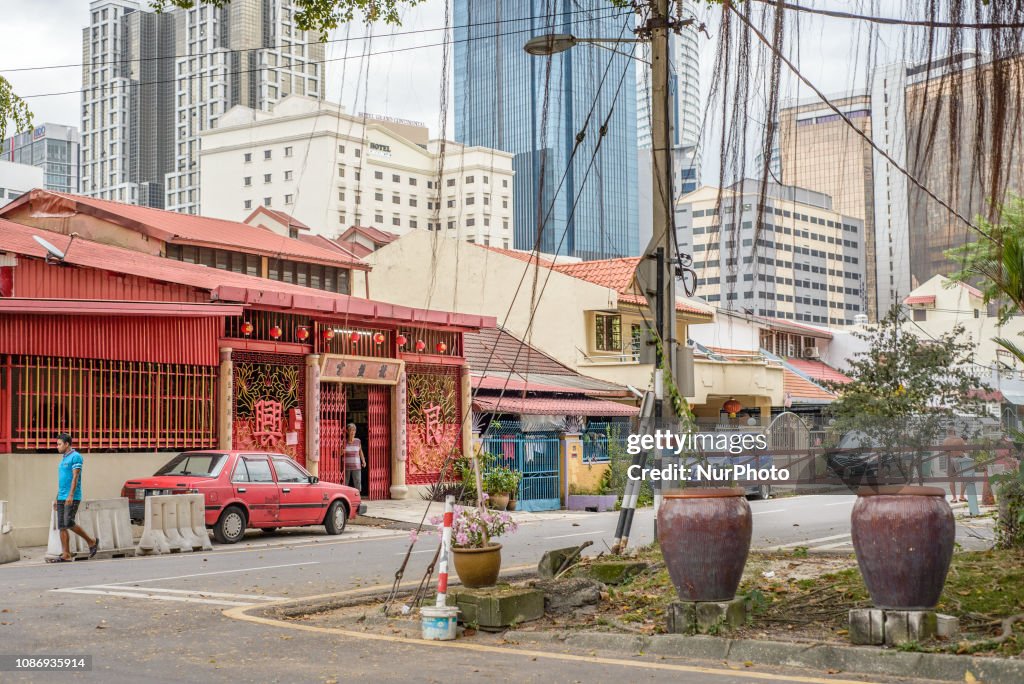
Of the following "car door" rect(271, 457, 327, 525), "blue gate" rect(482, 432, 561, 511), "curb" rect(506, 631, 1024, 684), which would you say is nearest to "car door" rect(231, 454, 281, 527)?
"car door" rect(271, 457, 327, 525)

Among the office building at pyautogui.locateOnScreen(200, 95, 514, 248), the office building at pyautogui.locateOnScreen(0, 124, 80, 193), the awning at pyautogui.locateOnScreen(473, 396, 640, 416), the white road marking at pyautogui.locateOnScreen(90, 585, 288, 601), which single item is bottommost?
the white road marking at pyautogui.locateOnScreen(90, 585, 288, 601)

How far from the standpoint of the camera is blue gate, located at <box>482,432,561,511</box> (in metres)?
28.8

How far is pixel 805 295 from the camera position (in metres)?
5.05

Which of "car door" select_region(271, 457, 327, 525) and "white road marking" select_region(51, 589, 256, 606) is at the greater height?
"car door" select_region(271, 457, 327, 525)

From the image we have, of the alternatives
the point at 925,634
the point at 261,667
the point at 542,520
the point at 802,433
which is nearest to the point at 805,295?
the point at 925,634

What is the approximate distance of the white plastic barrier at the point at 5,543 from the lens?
17.1m

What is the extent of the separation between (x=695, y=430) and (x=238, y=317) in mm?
16167

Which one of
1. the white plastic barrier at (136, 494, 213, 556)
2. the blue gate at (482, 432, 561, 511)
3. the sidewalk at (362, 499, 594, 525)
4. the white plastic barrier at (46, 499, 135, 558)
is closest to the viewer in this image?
the white plastic barrier at (46, 499, 135, 558)

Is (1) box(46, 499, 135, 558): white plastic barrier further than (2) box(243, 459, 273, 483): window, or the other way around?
(2) box(243, 459, 273, 483): window

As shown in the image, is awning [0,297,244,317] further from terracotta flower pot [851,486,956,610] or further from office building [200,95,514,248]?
office building [200,95,514,248]

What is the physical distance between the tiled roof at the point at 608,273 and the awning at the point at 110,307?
70.2 feet

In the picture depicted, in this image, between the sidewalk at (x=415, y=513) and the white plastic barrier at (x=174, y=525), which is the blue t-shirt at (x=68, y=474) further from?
the sidewalk at (x=415, y=513)

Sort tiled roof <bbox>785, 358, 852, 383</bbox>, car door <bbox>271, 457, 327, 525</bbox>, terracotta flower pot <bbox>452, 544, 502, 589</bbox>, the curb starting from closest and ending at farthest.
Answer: the curb → terracotta flower pot <bbox>452, 544, 502, 589</bbox> → car door <bbox>271, 457, 327, 525</bbox> → tiled roof <bbox>785, 358, 852, 383</bbox>

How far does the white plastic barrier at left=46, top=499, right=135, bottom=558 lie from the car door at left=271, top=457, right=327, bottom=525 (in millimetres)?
3428
